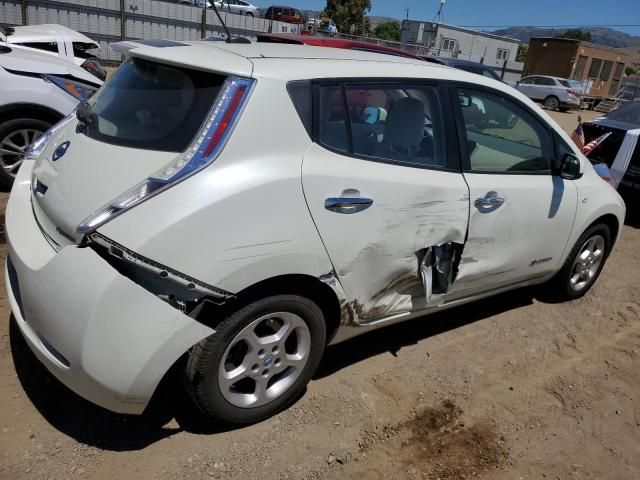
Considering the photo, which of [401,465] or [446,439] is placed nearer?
[401,465]

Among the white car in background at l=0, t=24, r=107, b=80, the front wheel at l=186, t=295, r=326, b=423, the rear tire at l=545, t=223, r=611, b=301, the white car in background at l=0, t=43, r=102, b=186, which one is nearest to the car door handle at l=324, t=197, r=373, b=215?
the front wheel at l=186, t=295, r=326, b=423

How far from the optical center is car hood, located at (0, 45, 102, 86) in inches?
195

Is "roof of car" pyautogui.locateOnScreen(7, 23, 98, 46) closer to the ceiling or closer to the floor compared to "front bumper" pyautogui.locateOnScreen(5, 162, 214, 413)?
closer to the ceiling

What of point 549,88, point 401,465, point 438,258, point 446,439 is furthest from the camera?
point 549,88

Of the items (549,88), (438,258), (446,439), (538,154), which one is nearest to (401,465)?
(446,439)

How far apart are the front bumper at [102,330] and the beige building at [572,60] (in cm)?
3610

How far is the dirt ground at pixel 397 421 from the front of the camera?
245 cm

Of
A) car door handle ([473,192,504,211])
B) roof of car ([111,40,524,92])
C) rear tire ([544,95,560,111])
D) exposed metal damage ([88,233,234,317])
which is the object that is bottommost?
rear tire ([544,95,560,111])

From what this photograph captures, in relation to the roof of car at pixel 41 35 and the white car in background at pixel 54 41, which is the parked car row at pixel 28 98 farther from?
the roof of car at pixel 41 35

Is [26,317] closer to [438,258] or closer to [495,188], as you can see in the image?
[438,258]

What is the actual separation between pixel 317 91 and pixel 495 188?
4.28 feet

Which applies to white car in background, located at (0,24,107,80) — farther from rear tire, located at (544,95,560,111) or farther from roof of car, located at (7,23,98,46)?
rear tire, located at (544,95,560,111)

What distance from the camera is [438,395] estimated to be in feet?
10.3

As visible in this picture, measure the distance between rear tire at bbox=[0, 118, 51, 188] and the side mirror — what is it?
4.42 meters
